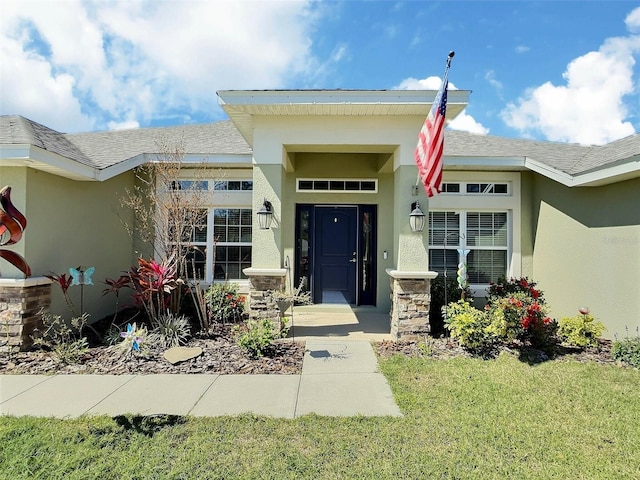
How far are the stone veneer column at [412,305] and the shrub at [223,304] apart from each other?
3150mm

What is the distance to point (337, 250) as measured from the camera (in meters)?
8.12

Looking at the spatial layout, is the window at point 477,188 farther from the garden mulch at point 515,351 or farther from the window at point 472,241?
→ the garden mulch at point 515,351

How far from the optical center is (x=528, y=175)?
7.64 metres

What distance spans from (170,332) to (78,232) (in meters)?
2.73

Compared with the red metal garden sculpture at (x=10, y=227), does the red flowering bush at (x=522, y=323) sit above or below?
below

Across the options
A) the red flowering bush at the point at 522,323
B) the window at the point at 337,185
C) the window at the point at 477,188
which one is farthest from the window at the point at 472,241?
the red flowering bush at the point at 522,323

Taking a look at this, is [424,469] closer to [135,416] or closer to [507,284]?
[135,416]

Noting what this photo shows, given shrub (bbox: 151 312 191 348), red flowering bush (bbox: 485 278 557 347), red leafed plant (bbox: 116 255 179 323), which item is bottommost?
shrub (bbox: 151 312 191 348)

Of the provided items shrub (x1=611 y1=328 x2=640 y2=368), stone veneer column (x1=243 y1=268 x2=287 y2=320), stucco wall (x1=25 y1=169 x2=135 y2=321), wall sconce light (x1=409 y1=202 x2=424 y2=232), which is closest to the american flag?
wall sconce light (x1=409 y1=202 x2=424 y2=232)

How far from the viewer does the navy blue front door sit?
8102 mm

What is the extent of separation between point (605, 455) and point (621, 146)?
18.6 ft

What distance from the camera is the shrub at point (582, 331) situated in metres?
5.20

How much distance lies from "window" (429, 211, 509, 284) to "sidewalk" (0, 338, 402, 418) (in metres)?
3.99

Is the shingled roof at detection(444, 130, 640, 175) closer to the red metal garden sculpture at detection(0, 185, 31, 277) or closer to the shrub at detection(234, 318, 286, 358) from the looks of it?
the shrub at detection(234, 318, 286, 358)
